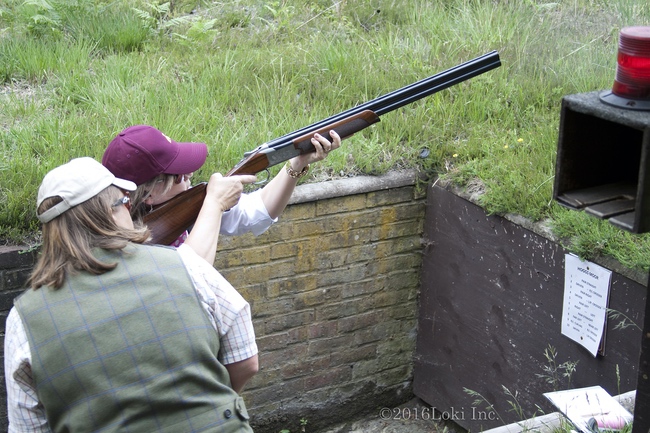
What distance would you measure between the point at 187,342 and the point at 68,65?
12.9ft

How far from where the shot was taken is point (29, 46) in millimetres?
5785

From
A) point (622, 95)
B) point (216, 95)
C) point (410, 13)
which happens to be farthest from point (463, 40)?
point (622, 95)

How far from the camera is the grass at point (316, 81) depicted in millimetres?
4562

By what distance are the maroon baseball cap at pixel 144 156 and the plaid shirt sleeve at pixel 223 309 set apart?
60 centimetres

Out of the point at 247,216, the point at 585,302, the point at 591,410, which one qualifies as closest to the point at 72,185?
the point at 247,216

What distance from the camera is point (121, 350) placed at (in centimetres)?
217

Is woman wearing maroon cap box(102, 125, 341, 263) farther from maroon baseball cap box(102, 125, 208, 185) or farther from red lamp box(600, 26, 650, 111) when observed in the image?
red lamp box(600, 26, 650, 111)

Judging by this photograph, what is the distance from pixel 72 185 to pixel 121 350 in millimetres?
520

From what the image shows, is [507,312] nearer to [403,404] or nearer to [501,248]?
[501,248]

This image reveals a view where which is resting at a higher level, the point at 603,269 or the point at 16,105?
the point at 16,105

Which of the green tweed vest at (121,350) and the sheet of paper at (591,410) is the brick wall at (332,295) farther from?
the green tweed vest at (121,350)

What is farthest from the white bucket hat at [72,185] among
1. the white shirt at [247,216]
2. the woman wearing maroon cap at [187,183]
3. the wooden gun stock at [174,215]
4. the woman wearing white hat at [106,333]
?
the white shirt at [247,216]

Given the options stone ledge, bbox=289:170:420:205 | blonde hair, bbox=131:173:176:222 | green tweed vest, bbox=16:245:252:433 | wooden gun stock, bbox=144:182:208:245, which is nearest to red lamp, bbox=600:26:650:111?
green tweed vest, bbox=16:245:252:433

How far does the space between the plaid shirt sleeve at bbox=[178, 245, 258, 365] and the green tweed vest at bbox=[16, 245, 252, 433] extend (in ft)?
0.24
